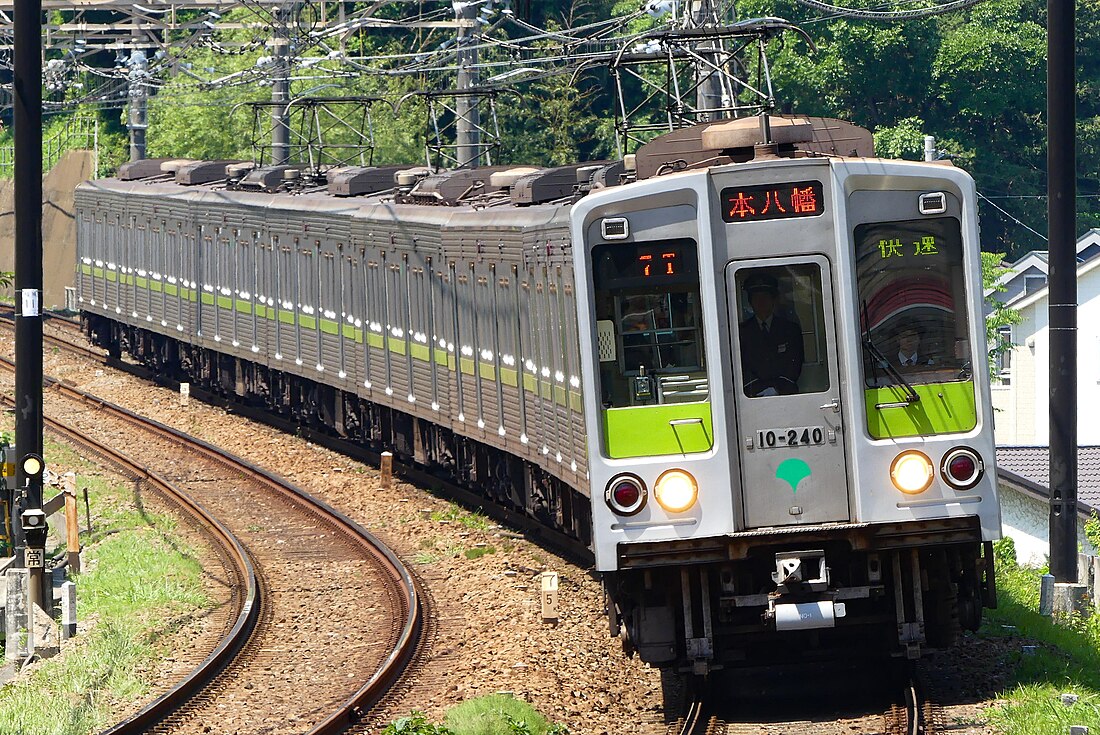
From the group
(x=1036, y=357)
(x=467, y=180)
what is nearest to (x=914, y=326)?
(x=467, y=180)

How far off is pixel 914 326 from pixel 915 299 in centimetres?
14

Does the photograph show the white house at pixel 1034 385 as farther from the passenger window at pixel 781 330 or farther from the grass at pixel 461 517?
the passenger window at pixel 781 330

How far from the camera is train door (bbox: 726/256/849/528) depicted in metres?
9.26

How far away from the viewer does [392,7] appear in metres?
46.1

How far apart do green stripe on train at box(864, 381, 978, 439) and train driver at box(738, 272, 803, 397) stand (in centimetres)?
40

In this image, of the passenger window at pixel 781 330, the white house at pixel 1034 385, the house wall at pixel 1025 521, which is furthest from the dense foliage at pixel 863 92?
the passenger window at pixel 781 330

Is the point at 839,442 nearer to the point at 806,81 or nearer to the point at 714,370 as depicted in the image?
the point at 714,370

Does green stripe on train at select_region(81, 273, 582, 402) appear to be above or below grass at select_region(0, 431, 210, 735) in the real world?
above

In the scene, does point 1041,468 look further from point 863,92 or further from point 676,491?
point 863,92

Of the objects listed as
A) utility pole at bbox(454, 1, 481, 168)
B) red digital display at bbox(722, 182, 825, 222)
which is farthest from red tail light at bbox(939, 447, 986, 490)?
utility pole at bbox(454, 1, 481, 168)

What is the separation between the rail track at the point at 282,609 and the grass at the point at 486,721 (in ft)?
2.59

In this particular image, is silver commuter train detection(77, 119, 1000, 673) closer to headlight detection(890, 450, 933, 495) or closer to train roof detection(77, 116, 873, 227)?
headlight detection(890, 450, 933, 495)

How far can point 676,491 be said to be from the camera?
30.2 feet

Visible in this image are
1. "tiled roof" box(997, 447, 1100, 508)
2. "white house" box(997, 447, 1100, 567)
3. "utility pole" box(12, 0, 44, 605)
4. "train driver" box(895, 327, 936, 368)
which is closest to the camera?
"train driver" box(895, 327, 936, 368)
